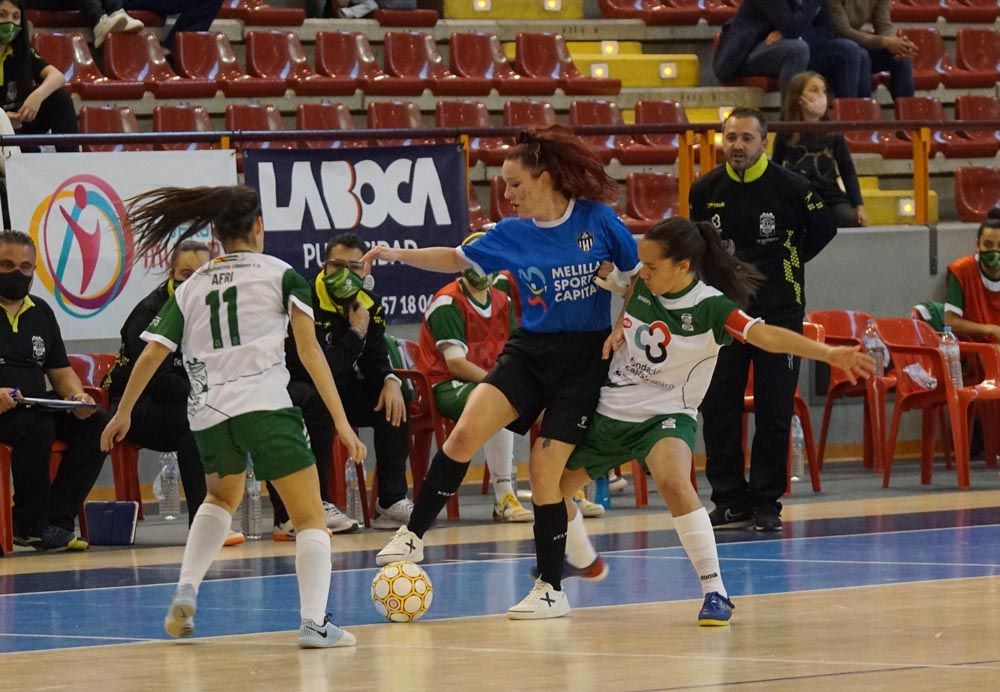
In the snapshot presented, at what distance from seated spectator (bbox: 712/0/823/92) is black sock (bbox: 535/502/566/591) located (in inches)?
329

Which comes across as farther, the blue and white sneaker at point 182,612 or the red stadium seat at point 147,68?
the red stadium seat at point 147,68

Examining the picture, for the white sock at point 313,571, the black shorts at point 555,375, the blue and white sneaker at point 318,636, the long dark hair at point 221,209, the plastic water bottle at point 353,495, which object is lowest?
the plastic water bottle at point 353,495

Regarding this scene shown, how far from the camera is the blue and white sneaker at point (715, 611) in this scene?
616 cm

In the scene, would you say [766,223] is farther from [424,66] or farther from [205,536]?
[424,66]

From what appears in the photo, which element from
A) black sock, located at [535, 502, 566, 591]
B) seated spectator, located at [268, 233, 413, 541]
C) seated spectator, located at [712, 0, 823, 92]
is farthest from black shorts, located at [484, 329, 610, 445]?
seated spectator, located at [712, 0, 823, 92]

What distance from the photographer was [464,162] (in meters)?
11.3

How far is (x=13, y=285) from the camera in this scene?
9.46 metres

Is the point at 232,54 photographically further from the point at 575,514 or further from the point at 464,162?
the point at 575,514

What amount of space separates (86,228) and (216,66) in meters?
3.57

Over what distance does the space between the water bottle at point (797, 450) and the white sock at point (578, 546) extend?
4.92m

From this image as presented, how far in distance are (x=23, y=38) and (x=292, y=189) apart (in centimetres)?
191

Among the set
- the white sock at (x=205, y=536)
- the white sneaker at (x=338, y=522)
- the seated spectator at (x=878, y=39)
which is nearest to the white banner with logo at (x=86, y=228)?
the white sneaker at (x=338, y=522)

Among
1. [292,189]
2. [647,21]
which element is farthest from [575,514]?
[647,21]

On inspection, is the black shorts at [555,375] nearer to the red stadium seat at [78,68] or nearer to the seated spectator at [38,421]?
the seated spectator at [38,421]
